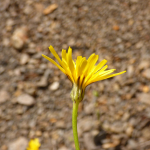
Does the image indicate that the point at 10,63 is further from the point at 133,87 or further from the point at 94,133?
the point at 133,87

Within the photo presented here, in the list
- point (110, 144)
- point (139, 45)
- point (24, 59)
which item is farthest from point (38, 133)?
point (139, 45)

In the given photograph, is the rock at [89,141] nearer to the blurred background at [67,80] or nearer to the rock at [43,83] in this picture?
the blurred background at [67,80]

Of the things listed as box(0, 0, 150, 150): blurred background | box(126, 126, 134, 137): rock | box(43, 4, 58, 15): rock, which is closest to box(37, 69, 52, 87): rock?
box(0, 0, 150, 150): blurred background

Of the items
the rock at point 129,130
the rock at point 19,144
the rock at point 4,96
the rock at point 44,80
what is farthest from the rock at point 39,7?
the rock at point 129,130

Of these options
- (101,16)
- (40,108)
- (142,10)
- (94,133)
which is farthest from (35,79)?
(142,10)

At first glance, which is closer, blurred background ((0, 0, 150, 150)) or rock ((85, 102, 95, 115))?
blurred background ((0, 0, 150, 150))

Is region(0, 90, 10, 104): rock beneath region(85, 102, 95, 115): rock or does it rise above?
above

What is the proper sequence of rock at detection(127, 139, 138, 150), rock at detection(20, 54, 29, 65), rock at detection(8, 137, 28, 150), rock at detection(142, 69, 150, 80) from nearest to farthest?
rock at detection(127, 139, 138, 150)
rock at detection(8, 137, 28, 150)
rock at detection(142, 69, 150, 80)
rock at detection(20, 54, 29, 65)

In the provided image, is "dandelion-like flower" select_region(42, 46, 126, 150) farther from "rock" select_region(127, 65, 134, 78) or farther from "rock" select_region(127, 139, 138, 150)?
"rock" select_region(127, 65, 134, 78)
